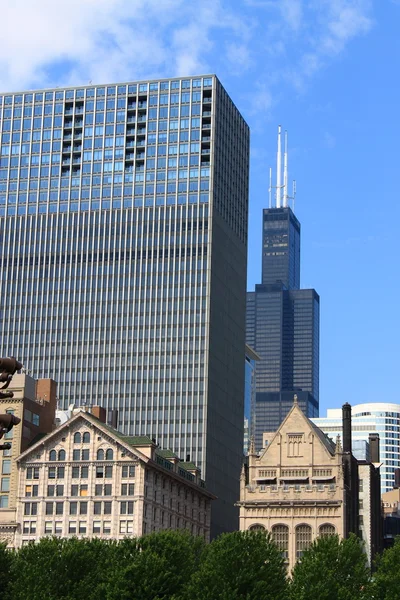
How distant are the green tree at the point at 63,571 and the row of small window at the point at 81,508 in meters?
41.6

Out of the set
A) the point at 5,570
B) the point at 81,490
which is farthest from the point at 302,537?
the point at 5,570

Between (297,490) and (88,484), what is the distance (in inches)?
1197

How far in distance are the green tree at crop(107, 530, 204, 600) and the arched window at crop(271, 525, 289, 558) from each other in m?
39.0

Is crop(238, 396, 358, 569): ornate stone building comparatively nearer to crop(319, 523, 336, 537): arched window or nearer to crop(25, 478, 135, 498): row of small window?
crop(319, 523, 336, 537): arched window

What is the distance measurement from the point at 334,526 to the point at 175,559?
4672cm

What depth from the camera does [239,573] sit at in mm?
130625

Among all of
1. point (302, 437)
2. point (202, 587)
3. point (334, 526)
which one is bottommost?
point (202, 587)

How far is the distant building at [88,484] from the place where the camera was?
7200 inches

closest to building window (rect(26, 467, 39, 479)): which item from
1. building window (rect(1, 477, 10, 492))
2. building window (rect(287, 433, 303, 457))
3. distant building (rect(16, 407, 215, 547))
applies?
distant building (rect(16, 407, 215, 547))

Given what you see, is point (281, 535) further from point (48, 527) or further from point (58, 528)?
point (48, 527)

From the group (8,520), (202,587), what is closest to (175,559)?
(202,587)

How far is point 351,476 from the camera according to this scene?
18638 centimetres

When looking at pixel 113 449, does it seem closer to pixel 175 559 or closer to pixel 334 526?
pixel 334 526

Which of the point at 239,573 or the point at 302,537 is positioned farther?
the point at 302,537
